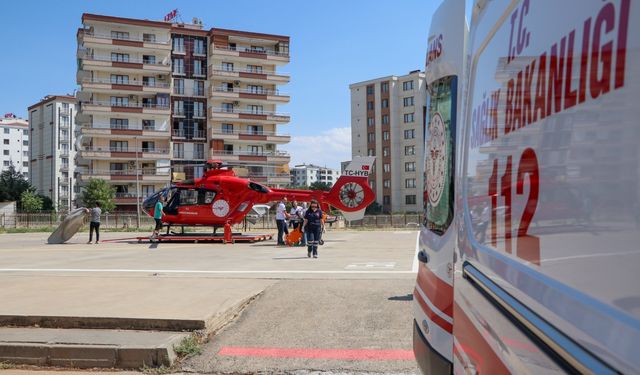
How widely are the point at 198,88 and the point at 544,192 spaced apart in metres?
77.9

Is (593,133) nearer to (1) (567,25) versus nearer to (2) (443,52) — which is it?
(1) (567,25)

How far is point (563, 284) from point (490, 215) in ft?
2.68

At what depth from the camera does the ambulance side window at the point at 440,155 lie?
3.24 meters

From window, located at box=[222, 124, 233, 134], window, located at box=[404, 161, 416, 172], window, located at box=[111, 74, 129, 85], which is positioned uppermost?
window, located at box=[111, 74, 129, 85]

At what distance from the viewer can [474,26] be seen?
280cm

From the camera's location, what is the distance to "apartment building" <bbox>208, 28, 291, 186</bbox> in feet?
243

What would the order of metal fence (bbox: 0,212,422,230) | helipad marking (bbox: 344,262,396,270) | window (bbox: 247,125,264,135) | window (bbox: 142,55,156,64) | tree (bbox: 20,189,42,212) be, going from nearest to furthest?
helipad marking (bbox: 344,262,396,270) < metal fence (bbox: 0,212,422,230) < window (bbox: 142,55,156,64) < window (bbox: 247,125,264,135) < tree (bbox: 20,189,42,212)

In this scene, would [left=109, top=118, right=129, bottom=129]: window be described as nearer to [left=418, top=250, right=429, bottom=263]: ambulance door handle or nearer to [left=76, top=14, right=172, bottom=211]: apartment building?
[left=76, top=14, right=172, bottom=211]: apartment building

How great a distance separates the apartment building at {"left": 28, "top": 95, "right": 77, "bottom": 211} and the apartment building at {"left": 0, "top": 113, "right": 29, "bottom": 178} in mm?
21081

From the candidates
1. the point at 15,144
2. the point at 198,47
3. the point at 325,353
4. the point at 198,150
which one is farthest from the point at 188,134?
the point at 15,144

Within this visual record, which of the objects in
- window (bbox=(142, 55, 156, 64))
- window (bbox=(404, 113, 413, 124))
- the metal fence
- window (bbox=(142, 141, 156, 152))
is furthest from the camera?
window (bbox=(404, 113, 413, 124))

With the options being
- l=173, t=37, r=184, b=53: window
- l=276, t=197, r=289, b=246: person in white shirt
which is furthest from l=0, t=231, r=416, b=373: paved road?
l=173, t=37, r=184, b=53: window

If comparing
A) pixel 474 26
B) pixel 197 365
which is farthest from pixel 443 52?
pixel 197 365

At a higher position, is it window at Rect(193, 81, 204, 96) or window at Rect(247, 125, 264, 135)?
window at Rect(193, 81, 204, 96)
